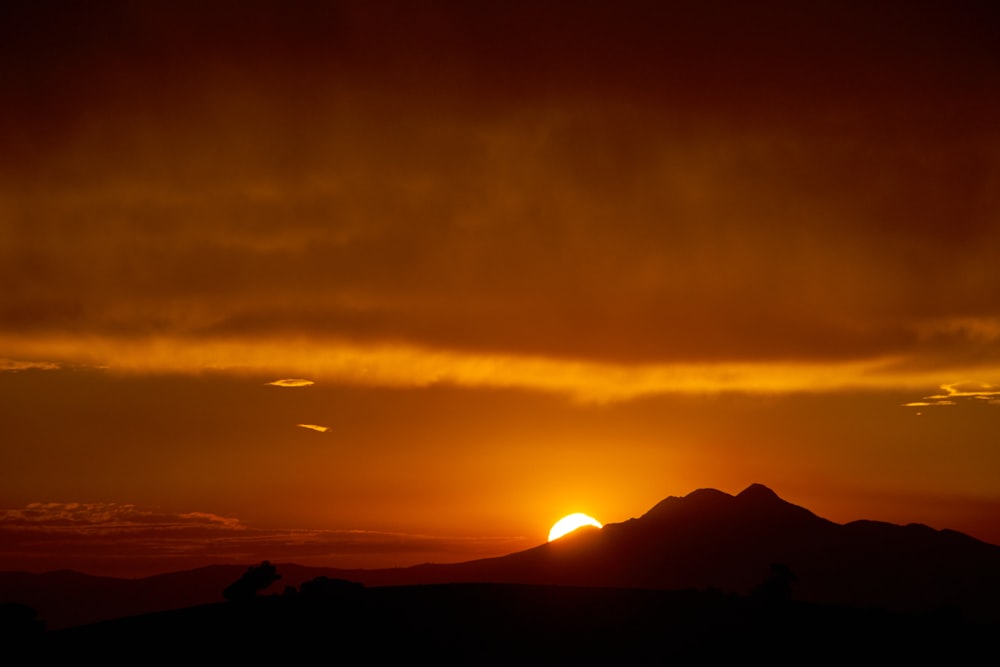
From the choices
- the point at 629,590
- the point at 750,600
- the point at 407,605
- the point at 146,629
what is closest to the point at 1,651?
the point at 146,629

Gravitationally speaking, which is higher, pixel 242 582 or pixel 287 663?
pixel 242 582

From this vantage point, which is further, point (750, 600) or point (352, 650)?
point (750, 600)

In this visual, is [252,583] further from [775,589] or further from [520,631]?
[775,589]

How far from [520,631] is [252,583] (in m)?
21.0

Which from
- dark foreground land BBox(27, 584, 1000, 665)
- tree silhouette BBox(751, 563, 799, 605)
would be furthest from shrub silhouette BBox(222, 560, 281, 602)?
tree silhouette BBox(751, 563, 799, 605)

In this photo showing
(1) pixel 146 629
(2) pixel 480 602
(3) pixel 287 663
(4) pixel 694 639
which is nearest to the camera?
(3) pixel 287 663

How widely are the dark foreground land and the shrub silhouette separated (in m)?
1.39

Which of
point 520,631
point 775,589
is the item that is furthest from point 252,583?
point 775,589

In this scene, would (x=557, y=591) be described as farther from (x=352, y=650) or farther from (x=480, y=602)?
(x=352, y=650)

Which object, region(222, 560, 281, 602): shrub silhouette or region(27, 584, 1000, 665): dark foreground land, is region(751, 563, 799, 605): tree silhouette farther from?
region(222, 560, 281, 602): shrub silhouette

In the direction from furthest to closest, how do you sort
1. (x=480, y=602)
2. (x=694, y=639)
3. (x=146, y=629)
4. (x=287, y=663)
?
(x=480, y=602), (x=146, y=629), (x=694, y=639), (x=287, y=663)

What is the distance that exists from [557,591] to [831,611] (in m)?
19.0

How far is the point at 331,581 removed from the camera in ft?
244

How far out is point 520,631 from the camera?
63.6 m
